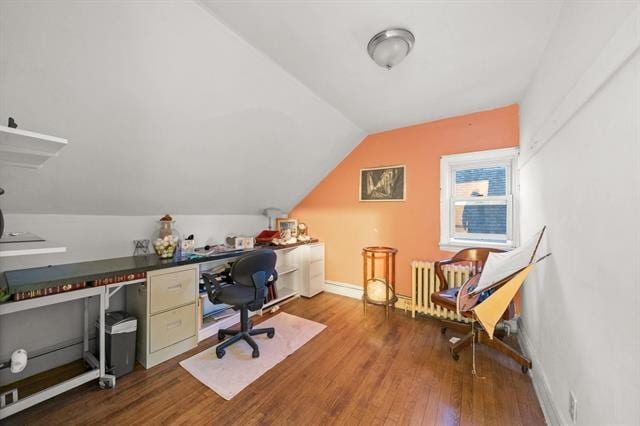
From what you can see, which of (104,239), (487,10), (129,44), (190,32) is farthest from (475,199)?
(104,239)

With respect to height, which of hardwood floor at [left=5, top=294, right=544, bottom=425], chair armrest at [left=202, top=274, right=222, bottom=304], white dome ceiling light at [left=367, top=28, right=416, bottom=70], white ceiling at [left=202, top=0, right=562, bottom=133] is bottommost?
hardwood floor at [left=5, top=294, right=544, bottom=425]

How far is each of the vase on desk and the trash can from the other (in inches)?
25.0

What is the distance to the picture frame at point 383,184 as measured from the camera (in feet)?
10.6

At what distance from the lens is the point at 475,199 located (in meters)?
2.82

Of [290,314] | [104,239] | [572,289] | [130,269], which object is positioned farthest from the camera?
[290,314]

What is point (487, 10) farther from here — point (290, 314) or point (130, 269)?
point (290, 314)

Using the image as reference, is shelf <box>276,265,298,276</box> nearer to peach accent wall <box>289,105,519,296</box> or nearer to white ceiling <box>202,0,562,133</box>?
peach accent wall <box>289,105,519,296</box>

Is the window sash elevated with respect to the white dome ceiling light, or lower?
lower

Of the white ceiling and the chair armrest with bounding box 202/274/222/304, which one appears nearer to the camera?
the white ceiling

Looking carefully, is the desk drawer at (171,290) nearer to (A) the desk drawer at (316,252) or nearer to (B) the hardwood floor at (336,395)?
(B) the hardwood floor at (336,395)

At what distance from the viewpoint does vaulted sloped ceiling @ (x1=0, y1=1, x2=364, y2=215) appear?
1.27m

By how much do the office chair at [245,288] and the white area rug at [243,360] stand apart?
0.09m

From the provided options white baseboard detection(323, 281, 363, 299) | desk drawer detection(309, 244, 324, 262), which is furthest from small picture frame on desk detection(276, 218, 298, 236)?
white baseboard detection(323, 281, 363, 299)

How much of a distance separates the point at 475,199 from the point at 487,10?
1955mm
